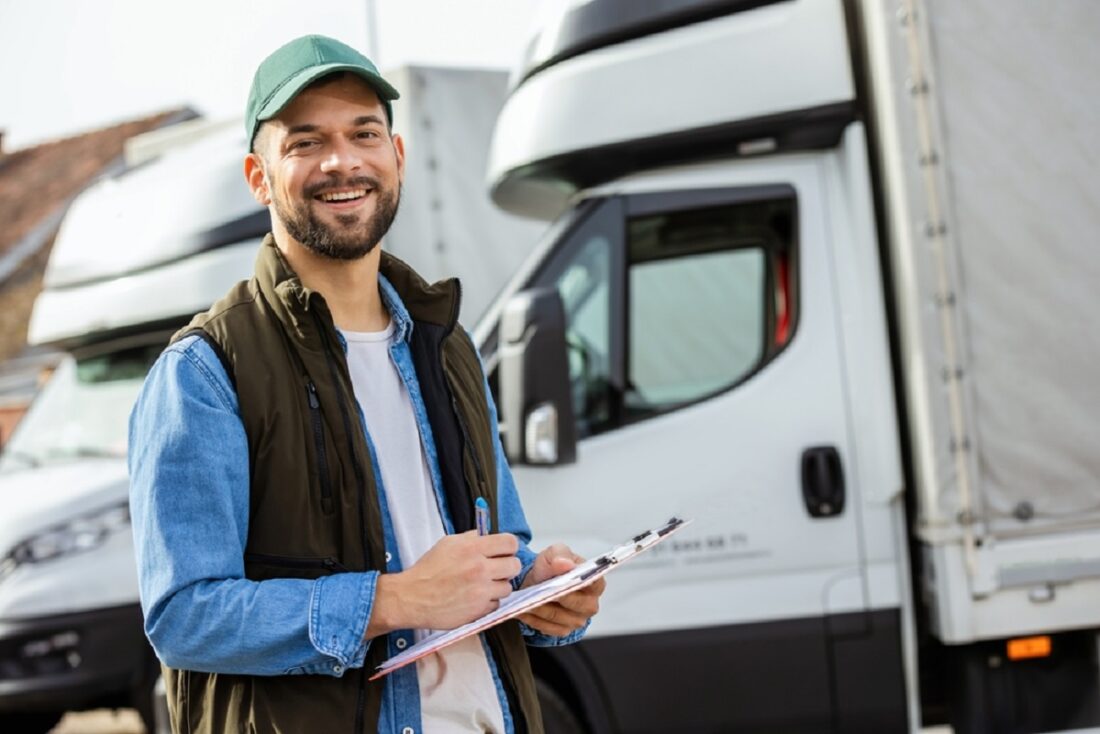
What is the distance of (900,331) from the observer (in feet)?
13.6

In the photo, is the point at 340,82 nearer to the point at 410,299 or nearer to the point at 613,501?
the point at 410,299

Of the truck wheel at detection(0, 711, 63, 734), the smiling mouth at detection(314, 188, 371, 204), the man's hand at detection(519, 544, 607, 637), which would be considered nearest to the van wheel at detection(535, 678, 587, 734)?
the man's hand at detection(519, 544, 607, 637)

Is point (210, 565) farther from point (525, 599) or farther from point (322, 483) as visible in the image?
point (525, 599)

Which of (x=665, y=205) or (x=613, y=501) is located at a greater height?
(x=665, y=205)

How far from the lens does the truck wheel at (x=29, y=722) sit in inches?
238

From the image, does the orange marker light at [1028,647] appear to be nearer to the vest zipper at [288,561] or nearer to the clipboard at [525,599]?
the clipboard at [525,599]

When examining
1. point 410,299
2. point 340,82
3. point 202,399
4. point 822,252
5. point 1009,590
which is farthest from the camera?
point 822,252

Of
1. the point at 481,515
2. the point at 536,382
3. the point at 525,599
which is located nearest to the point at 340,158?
the point at 481,515

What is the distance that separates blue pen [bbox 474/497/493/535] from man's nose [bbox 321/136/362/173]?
54 cm

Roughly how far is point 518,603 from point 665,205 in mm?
2725

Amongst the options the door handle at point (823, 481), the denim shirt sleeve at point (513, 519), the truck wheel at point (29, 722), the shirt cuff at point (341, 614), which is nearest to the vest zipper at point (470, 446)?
the denim shirt sleeve at point (513, 519)

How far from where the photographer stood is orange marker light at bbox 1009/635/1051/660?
4094 millimetres

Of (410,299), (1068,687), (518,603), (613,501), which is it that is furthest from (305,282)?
(1068,687)

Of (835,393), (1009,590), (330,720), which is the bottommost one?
(1009,590)
